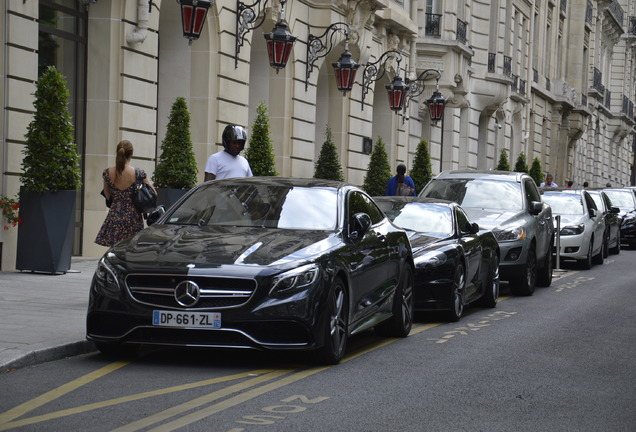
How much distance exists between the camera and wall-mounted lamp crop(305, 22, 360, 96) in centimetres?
2331

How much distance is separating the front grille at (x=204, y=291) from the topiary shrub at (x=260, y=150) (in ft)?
40.0

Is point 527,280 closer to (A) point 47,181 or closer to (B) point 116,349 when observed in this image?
(A) point 47,181

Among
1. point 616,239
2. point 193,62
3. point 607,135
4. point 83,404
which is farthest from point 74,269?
point 607,135

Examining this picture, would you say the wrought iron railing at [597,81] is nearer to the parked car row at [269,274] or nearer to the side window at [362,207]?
the parked car row at [269,274]

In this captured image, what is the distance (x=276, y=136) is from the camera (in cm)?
2462

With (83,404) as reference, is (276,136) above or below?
above

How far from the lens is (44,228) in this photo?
1456 centimetres

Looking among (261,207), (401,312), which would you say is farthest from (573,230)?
(261,207)

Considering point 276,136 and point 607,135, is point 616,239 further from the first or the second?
point 607,135

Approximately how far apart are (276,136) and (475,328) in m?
12.8

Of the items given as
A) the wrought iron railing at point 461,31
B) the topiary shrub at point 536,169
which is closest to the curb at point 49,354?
the wrought iron railing at point 461,31

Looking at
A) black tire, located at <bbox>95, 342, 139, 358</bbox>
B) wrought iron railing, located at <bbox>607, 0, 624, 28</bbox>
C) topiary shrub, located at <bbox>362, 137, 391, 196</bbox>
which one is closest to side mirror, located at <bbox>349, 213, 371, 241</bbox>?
black tire, located at <bbox>95, 342, 139, 358</bbox>

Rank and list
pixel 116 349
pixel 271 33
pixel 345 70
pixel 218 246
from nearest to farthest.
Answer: pixel 218 246
pixel 116 349
pixel 271 33
pixel 345 70

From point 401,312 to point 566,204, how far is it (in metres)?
13.4
